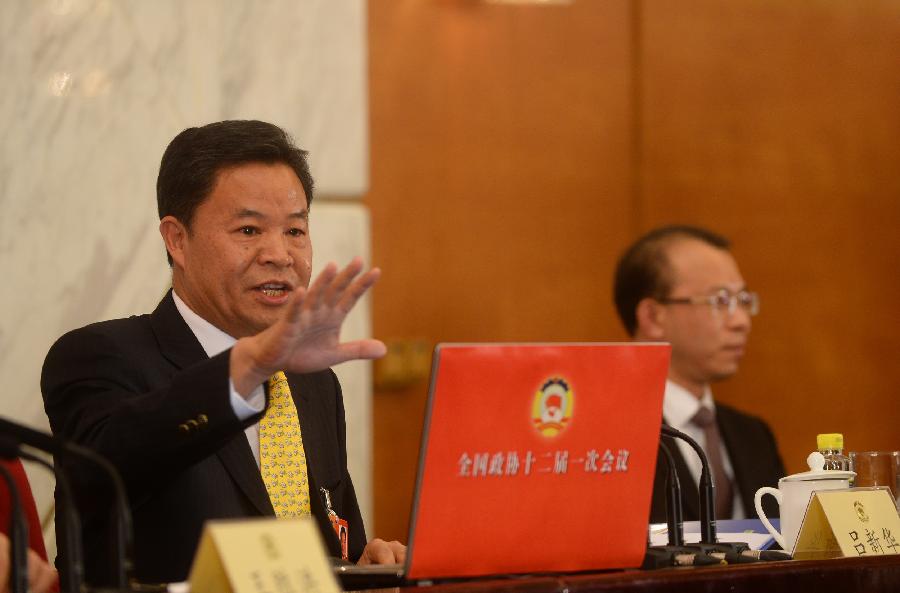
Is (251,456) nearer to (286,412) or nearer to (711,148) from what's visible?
(286,412)

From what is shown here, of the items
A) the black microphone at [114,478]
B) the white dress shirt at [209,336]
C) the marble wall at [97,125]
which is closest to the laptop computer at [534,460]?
the black microphone at [114,478]

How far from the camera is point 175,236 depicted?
92.3 inches

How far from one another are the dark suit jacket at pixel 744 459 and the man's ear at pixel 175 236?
139 cm

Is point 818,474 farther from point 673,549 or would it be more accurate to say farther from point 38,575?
point 38,575

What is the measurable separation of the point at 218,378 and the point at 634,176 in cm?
271

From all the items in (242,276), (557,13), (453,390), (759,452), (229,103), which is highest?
(557,13)

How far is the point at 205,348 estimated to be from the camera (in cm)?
228

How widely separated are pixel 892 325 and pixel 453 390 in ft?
11.4

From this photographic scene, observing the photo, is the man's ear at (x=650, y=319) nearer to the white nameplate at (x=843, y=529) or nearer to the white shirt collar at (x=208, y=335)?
the white shirt collar at (x=208, y=335)

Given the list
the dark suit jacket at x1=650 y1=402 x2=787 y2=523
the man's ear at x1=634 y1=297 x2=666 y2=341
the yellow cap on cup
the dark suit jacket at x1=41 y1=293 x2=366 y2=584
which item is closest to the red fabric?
the dark suit jacket at x1=41 y1=293 x2=366 y2=584

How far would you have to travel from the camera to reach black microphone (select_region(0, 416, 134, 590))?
1298 mm

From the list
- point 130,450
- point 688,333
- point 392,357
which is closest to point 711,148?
point 688,333

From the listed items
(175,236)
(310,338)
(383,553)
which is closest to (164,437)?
(310,338)

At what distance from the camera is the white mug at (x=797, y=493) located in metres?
1.87
